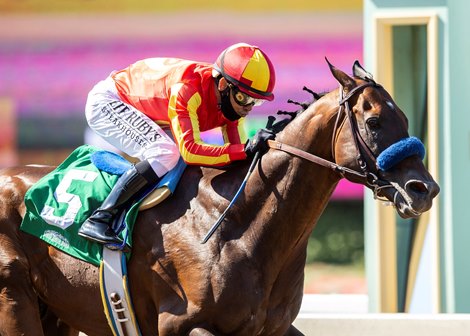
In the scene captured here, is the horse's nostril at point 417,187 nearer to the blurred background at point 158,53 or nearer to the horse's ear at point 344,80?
the horse's ear at point 344,80

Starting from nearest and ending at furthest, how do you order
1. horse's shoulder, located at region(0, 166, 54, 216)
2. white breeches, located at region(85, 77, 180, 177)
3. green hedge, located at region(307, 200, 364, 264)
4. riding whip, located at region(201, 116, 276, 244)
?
riding whip, located at region(201, 116, 276, 244)
white breeches, located at region(85, 77, 180, 177)
horse's shoulder, located at region(0, 166, 54, 216)
green hedge, located at region(307, 200, 364, 264)

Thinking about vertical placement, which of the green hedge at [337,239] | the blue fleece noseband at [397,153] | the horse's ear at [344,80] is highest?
the horse's ear at [344,80]

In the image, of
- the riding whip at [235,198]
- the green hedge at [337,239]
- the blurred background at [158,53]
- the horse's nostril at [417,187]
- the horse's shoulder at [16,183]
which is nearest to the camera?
the horse's nostril at [417,187]

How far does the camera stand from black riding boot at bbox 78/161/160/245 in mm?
5070

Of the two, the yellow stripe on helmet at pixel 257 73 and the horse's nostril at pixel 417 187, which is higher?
the yellow stripe on helmet at pixel 257 73

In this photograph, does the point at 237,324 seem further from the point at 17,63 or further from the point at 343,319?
the point at 17,63

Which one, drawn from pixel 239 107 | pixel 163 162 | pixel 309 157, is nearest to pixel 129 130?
pixel 163 162

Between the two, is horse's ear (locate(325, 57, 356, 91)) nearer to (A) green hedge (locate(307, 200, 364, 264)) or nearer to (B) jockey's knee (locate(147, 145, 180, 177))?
(B) jockey's knee (locate(147, 145, 180, 177))

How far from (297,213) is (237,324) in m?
0.59

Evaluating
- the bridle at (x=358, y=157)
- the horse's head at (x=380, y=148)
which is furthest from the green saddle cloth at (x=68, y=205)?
the horse's head at (x=380, y=148)

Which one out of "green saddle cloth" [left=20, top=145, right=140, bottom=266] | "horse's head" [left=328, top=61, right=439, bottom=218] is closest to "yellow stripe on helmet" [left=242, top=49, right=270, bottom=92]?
"horse's head" [left=328, top=61, right=439, bottom=218]

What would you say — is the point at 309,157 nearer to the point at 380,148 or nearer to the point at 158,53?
the point at 380,148

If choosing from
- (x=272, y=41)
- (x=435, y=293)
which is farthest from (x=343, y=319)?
(x=272, y=41)

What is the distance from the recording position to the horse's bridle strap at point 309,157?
4.72 m
